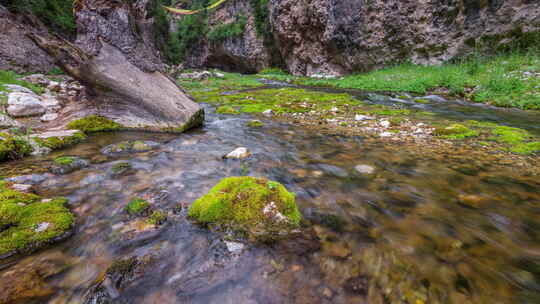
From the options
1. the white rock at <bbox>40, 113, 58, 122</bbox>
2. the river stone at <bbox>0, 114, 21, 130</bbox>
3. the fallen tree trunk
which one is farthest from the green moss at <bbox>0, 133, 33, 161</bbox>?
the white rock at <bbox>40, 113, 58, 122</bbox>

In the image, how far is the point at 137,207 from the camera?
2225 mm

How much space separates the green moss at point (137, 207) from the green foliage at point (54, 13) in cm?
1795

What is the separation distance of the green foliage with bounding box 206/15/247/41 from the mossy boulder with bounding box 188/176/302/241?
34033mm

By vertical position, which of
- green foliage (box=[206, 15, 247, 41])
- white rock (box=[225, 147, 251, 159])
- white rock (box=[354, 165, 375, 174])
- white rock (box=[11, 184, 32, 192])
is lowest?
white rock (box=[354, 165, 375, 174])

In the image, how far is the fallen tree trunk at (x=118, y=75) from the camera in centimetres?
464

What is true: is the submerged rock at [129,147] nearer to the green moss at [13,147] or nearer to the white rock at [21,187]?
the green moss at [13,147]

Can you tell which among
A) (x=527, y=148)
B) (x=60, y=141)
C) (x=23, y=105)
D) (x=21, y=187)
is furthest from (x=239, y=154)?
(x=23, y=105)

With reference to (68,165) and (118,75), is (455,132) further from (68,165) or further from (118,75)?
(118,75)

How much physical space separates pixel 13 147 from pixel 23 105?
3.49 m

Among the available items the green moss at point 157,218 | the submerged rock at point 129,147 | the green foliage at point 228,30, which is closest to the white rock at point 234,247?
the green moss at point 157,218

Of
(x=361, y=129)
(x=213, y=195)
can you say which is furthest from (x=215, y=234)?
(x=361, y=129)

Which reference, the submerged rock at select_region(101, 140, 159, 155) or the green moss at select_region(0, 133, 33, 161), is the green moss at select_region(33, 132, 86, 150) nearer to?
the green moss at select_region(0, 133, 33, 161)

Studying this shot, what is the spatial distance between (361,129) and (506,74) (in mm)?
7924

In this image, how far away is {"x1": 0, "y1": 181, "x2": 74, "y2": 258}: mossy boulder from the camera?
5.49 feet
